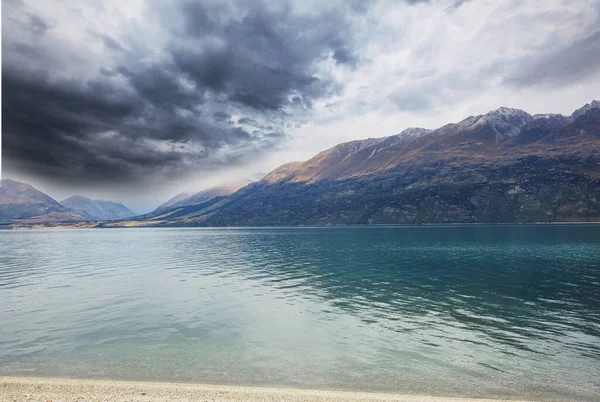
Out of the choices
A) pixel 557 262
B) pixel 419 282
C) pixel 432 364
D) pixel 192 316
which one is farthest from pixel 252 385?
pixel 557 262

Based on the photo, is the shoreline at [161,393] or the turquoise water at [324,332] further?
the turquoise water at [324,332]

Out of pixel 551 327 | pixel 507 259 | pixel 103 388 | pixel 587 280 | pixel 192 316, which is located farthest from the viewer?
pixel 507 259

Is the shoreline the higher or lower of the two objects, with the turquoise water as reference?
higher

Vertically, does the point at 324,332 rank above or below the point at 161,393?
below

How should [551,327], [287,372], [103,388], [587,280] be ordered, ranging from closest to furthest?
1. [103,388]
2. [287,372]
3. [551,327]
4. [587,280]

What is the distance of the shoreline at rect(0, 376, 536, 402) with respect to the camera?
20000mm

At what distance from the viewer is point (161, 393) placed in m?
20.9

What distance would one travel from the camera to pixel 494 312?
42.0 meters

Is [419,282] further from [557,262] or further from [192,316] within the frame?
[557,262]

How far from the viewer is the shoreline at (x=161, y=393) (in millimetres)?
20000

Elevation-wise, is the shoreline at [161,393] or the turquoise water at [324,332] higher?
the shoreline at [161,393]

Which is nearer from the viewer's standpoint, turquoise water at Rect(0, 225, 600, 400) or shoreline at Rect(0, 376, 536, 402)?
shoreline at Rect(0, 376, 536, 402)

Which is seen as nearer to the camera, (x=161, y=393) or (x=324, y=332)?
(x=161, y=393)

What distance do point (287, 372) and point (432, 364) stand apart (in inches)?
448
